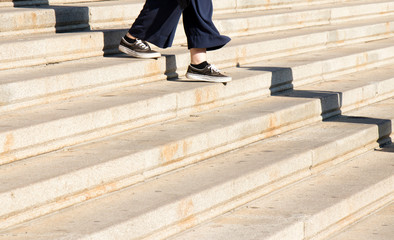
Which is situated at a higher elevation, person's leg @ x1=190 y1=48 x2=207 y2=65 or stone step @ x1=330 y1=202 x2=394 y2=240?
person's leg @ x1=190 y1=48 x2=207 y2=65

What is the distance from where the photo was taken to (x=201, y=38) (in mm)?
5305

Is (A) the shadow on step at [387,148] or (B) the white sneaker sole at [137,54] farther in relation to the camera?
(A) the shadow on step at [387,148]

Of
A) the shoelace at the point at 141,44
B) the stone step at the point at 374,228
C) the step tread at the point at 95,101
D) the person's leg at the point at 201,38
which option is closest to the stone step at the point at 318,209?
the stone step at the point at 374,228

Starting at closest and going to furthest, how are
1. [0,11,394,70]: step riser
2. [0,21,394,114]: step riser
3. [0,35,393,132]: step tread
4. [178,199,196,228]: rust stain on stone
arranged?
[178,199,196,228]: rust stain on stone, [0,35,393,132]: step tread, [0,21,394,114]: step riser, [0,11,394,70]: step riser

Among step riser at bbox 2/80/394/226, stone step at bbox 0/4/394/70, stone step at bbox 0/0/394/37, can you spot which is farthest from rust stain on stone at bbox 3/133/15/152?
stone step at bbox 0/0/394/37

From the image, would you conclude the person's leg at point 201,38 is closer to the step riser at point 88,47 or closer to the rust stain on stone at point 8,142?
the step riser at point 88,47

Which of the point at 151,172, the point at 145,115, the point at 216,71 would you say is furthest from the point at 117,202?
the point at 216,71

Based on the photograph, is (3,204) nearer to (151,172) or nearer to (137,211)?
(137,211)

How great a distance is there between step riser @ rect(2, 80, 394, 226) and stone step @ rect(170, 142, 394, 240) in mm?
247

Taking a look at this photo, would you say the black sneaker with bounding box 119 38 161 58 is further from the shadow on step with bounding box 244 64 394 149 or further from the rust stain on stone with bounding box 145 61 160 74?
the shadow on step with bounding box 244 64 394 149

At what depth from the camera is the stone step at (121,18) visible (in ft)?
17.5

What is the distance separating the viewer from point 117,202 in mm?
3744

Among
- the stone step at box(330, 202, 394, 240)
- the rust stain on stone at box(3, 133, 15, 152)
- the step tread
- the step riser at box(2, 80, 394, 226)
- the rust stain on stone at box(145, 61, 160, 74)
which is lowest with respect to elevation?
the stone step at box(330, 202, 394, 240)

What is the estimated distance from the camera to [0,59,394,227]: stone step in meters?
3.52
